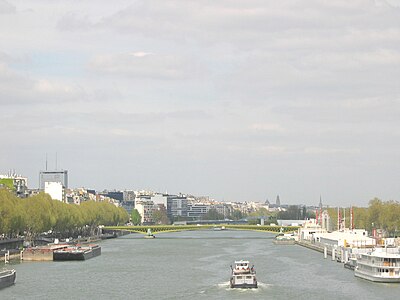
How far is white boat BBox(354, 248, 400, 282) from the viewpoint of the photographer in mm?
69625

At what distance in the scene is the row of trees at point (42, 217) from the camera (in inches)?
4114

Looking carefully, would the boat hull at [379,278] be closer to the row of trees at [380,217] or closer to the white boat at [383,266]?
the white boat at [383,266]

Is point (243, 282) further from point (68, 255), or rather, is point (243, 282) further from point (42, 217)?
point (42, 217)

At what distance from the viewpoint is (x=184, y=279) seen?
7469 cm

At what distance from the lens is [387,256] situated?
69.8 m

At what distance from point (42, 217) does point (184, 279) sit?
160ft

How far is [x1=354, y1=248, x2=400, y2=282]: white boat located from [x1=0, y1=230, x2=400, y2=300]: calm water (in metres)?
0.93

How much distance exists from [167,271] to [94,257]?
77.0ft

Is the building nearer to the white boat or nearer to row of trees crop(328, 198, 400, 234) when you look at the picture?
row of trees crop(328, 198, 400, 234)

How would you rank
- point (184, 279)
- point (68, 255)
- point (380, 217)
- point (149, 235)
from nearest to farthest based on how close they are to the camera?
1. point (184, 279)
2. point (68, 255)
3. point (380, 217)
4. point (149, 235)

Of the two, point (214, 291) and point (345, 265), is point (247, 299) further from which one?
point (345, 265)

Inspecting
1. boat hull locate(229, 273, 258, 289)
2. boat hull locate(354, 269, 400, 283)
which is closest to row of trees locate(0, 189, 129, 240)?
boat hull locate(229, 273, 258, 289)

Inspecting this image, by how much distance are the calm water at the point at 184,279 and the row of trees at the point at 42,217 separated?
10.5m

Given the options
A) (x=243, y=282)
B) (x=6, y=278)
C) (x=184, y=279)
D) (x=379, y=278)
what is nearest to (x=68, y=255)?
(x=184, y=279)
